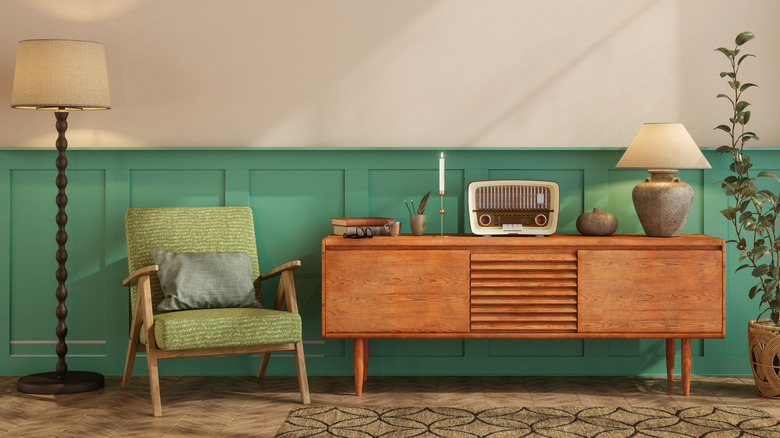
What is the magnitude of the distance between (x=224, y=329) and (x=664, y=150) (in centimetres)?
214

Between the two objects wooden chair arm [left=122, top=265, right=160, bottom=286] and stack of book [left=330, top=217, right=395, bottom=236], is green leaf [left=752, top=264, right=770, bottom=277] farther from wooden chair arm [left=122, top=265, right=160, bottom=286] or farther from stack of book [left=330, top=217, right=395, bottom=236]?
wooden chair arm [left=122, top=265, right=160, bottom=286]

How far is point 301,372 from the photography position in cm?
343

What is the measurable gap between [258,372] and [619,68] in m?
2.41

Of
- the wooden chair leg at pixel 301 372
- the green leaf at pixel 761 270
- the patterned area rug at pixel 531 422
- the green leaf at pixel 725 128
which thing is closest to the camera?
the patterned area rug at pixel 531 422

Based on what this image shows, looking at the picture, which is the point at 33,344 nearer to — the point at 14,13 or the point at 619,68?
the point at 14,13

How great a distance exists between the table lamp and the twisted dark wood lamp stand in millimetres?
2645

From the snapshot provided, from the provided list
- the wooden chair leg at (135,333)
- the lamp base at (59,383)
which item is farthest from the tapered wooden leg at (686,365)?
the lamp base at (59,383)

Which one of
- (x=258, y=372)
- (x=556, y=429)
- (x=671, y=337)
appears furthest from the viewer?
(x=258, y=372)

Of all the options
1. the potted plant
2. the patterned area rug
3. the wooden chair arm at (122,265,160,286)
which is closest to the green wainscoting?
the potted plant

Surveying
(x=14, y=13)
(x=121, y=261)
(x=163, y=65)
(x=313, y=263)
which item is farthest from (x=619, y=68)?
(x=14, y=13)

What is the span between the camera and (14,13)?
3.94 metres

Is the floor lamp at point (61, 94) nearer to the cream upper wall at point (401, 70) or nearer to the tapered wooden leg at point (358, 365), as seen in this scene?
the cream upper wall at point (401, 70)

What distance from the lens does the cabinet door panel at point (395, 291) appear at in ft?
11.4

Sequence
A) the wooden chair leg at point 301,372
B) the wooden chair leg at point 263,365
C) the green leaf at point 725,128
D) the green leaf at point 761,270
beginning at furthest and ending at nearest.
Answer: the wooden chair leg at point 263,365 → the green leaf at point 725,128 → the green leaf at point 761,270 → the wooden chair leg at point 301,372
